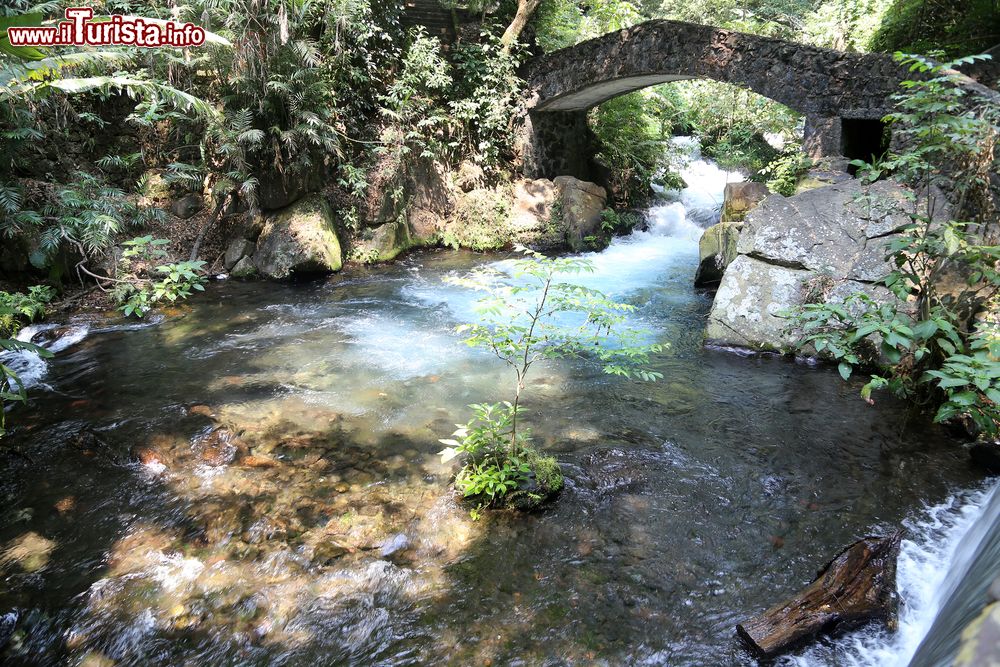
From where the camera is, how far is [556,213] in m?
11.7

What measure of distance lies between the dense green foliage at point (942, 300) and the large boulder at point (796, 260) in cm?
92

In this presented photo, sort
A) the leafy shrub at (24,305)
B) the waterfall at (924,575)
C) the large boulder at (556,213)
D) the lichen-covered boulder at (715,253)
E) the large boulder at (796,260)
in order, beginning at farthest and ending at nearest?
the large boulder at (556,213) < the lichen-covered boulder at (715,253) < the large boulder at (796,260) < the leafy shrub at (24,305) < the waterfall at (924,575)

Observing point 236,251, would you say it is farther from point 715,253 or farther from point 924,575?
point 924,575

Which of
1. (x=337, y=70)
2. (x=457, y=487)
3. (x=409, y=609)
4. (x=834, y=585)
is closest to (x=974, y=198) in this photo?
(x=834, y=585)

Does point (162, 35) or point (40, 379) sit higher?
point (162, 35)

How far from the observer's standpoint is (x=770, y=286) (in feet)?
21.1

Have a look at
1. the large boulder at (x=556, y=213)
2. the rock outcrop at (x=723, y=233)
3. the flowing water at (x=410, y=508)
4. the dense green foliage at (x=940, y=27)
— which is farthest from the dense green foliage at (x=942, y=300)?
the large boulder at (x=556, y=213)

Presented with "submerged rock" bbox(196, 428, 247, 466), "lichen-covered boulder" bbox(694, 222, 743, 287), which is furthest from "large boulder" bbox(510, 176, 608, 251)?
"submerged rock" bbox(196, 428, 247, 466)

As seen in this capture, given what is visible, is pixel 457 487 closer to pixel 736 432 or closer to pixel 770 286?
pixel 736 432

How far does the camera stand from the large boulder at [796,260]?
6.15m

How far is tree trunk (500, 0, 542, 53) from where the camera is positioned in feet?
37.8

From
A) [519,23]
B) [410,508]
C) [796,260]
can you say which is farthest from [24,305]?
[519,23]

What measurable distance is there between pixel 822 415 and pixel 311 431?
4.46 metres

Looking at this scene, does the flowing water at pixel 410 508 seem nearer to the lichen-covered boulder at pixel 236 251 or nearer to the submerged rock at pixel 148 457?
the submerged rock at pixel 148 457
